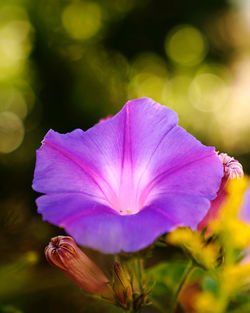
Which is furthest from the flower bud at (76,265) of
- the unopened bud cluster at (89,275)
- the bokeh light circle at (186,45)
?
the bokeh light circle at (186,45)

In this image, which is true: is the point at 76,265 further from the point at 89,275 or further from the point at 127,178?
the point at 127,178

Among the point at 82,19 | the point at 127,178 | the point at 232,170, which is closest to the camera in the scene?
the point at 232,170

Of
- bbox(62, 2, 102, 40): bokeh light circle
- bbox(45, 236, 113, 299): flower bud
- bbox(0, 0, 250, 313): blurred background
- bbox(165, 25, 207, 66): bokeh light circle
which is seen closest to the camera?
bbox(45, 236, 113, 299): flower bud

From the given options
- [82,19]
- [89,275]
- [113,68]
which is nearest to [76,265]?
[89,275]

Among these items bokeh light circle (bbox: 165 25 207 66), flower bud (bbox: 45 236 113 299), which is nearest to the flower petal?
flower bud (bbox: 45 236 113 299)

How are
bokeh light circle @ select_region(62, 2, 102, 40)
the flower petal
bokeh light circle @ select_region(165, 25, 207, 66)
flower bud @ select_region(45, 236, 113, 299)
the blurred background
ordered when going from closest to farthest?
the flower petal → flower bud @ select_region(45, 236, 113, 299) → the blurred background → bokeh light circle @ select_region(62, 2, 102, 40) → bokeh light circle @ select_region(165, 25, 207, 66)

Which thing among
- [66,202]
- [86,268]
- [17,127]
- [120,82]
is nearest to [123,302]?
[86,268]

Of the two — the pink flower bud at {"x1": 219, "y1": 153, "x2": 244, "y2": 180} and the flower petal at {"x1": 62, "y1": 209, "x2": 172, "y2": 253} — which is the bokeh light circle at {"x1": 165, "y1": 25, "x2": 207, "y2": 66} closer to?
the pink flower bud at {"x1": 219, "y1": 153, "x2": 244, "y2": 180}
